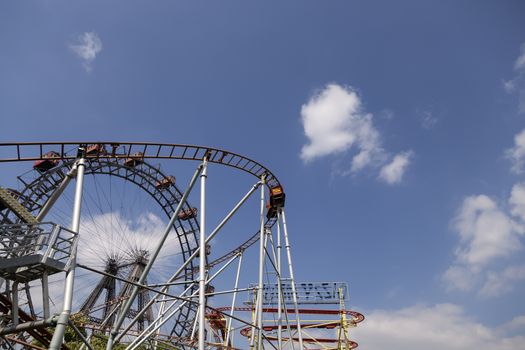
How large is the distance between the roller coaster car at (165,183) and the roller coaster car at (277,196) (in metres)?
12.6

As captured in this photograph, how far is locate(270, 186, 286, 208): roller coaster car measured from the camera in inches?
607

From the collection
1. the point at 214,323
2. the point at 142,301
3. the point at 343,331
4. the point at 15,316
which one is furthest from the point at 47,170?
the point at 343,331

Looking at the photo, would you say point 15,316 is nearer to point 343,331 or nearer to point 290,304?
point 343,331

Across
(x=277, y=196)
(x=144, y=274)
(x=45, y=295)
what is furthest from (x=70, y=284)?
(x=277, y=196)

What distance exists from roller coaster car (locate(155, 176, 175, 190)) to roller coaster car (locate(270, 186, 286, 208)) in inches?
495

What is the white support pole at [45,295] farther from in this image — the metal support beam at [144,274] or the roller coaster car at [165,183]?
the roller coaster car at [165,183]

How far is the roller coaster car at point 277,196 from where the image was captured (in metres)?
15.4

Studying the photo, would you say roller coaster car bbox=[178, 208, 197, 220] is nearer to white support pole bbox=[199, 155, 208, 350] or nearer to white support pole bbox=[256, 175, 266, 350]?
white support pole bbox=[256, 175, 266, 350]

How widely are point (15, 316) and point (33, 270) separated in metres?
0.84

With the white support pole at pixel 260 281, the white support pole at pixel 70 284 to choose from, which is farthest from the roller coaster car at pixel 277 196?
the white support pole at pixel 70 284

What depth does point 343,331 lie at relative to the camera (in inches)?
883

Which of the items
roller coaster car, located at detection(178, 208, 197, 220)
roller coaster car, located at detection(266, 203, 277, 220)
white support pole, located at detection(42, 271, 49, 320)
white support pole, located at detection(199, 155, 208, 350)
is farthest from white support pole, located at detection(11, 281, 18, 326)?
roller coaster car, located at detection(178, 208, 197, 220)

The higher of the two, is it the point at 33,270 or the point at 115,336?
the point at 33,270

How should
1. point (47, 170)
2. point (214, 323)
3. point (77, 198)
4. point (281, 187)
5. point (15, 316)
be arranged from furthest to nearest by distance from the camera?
1. point (214, 323)
2. point (47, 170)
3. point (281, 187)
4. point (77, 198)
5. point (15, 316)
